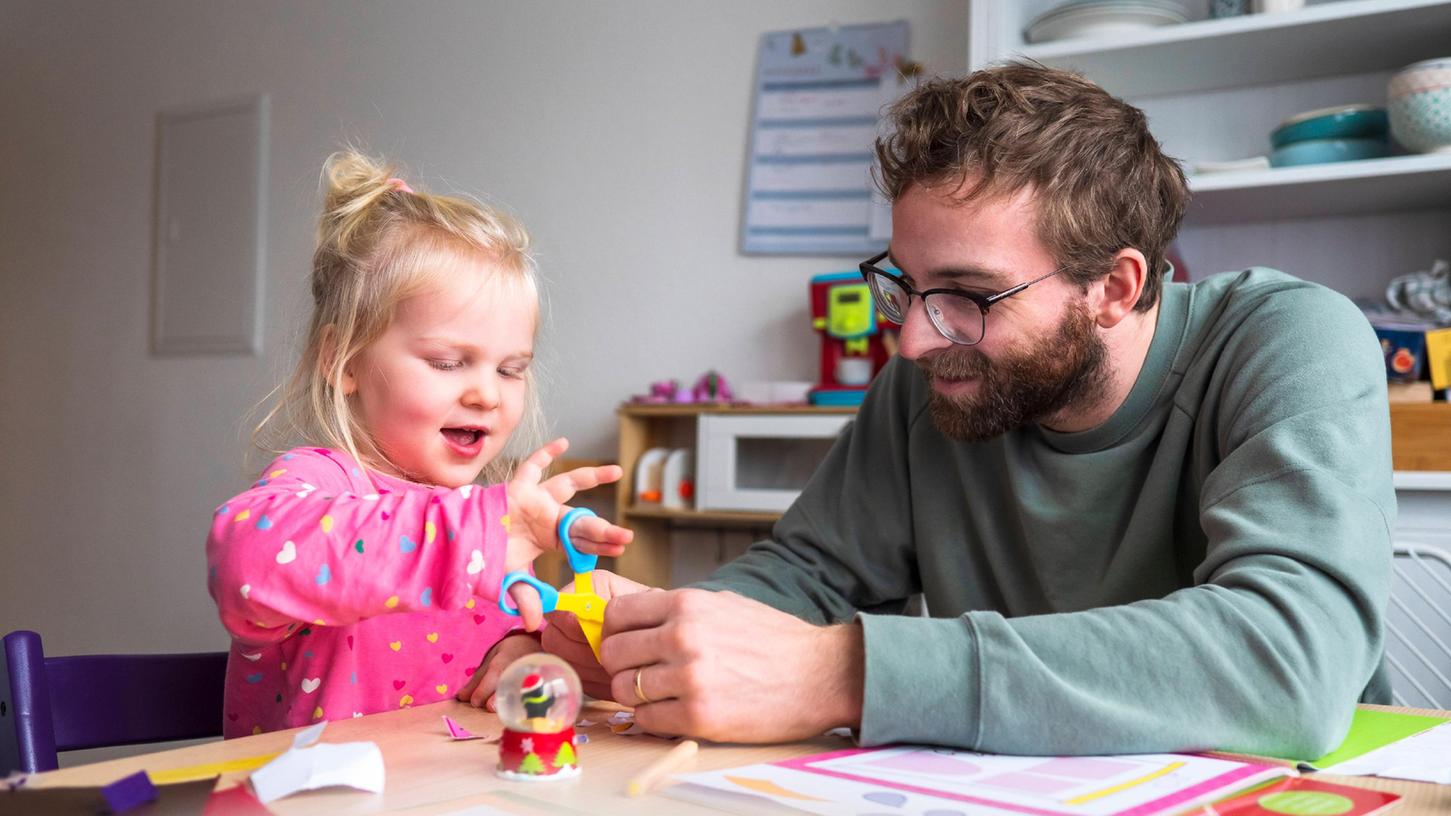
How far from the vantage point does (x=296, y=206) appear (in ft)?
13.4

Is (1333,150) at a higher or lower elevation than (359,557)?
higher

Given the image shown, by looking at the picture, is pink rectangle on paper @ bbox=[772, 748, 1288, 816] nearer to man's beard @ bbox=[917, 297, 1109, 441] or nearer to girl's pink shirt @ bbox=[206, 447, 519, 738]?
girl's pink shirt @ bbox=[206, 447, 519, 738]

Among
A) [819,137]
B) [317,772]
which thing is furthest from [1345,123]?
[317,772]

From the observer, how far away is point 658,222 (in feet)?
11.1

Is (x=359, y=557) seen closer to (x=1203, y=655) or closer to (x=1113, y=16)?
(x=1203, y=655)

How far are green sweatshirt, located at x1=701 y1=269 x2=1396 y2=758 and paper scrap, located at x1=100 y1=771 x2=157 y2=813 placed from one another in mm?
439

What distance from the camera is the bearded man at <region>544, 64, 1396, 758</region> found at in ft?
2.65

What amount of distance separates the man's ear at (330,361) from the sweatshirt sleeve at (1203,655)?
636 mm

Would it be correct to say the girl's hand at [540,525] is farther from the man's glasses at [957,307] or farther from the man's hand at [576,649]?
the man's glasses at [957,307]

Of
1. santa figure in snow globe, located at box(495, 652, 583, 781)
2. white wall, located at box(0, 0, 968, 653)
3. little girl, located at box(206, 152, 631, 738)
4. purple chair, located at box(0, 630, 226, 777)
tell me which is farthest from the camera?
white wall, located at box(0, 0, 968, 653)

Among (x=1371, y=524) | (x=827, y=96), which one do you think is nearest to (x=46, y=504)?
(x=827, y=96)

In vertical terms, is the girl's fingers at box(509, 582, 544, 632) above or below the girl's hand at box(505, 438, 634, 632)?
below

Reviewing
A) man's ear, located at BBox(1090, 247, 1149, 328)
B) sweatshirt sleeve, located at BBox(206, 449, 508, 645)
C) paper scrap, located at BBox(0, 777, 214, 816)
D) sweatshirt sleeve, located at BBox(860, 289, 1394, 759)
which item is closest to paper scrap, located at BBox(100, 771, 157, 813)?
paper scrap, located at BBox(0, 777, 214, 816)

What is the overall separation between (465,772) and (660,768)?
0.42 ft
